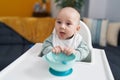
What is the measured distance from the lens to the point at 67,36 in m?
0.91

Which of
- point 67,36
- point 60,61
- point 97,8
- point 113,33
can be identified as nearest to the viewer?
point 60,61

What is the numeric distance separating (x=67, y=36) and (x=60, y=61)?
179 mm

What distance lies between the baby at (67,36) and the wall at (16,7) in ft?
7.22

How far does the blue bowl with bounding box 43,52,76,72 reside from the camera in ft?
2.46

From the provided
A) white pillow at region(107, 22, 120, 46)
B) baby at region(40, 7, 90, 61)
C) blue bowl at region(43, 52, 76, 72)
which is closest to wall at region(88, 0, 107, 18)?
white pillow at region(107, 22, 120, 46)

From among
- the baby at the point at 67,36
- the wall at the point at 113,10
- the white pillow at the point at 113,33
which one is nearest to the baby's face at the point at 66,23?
the baby at the point at 67,36

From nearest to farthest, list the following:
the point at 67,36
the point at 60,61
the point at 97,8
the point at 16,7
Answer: the point at 60,61 < the point at 67,36 < the point at 97,8 < the point at 16,7

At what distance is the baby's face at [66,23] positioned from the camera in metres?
0.85

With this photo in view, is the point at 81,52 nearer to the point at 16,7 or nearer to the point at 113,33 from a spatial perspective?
the point at 113,33

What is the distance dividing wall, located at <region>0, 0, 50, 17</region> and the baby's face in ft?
7.51

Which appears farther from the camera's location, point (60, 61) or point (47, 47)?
point (47, 47)

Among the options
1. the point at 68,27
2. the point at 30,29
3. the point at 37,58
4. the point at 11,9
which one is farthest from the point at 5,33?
the point at 68,27

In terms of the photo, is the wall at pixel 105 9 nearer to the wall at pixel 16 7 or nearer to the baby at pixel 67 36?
the wall at pixel 16 7

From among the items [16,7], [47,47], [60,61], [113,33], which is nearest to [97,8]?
[113,33]
